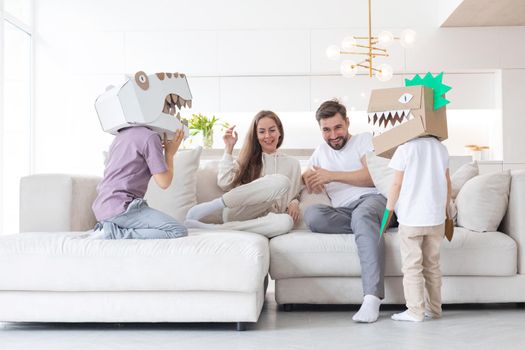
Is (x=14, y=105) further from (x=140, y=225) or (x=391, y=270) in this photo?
(x=391, y=270)

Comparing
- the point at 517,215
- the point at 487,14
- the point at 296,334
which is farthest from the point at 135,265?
the point at 487,14

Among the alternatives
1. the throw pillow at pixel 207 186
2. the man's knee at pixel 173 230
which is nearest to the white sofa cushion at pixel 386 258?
the man's knee at pixel 173 230

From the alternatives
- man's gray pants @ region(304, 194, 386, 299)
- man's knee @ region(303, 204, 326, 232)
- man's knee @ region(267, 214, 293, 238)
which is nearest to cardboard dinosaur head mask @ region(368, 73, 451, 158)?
man's gray pants @ region(304, 194, 386, 299)

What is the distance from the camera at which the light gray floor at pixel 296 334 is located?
99.1 inches

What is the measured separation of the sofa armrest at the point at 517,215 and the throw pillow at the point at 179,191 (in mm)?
1579

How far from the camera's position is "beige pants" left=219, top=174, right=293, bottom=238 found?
3.36 m

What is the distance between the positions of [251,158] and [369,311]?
1207 millimetres

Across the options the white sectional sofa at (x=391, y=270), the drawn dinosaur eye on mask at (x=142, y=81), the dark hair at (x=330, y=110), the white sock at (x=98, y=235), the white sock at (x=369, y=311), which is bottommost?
the white sock at (x=369, y=311)

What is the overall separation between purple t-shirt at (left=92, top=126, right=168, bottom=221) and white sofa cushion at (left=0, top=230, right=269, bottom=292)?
0.91 ft

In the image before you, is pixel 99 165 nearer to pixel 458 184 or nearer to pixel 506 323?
pixel 458 184

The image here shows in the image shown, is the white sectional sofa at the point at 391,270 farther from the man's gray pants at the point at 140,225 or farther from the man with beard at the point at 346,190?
the man's gray pants at the point at 140,225

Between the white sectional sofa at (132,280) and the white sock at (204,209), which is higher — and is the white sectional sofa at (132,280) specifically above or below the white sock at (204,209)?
below

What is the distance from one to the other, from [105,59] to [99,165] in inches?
43.8

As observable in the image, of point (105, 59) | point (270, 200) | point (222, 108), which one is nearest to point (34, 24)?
point (105, 59)
